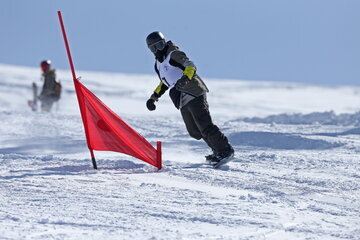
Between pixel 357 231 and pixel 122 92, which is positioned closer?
pixel 357 231

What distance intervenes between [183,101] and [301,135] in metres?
3.34

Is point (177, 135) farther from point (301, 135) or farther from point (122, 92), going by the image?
point (122, 92)

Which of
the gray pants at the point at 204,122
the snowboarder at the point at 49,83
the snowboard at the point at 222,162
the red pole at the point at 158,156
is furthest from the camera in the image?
the snowboarder at the point at 49,83

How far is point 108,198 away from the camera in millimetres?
4355

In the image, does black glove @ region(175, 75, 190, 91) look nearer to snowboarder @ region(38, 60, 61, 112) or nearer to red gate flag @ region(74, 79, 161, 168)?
red gate flag @ region(74, 79, 161, 168)

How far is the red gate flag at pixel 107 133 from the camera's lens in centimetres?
582

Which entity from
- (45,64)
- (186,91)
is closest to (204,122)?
(186,91)

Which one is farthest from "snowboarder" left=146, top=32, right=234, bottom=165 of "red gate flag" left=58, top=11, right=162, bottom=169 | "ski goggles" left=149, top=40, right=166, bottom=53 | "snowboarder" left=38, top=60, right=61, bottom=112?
"snowboarder" left=38, top=60, right=61, bottom=112

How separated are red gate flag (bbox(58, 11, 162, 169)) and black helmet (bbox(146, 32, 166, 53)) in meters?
0.74

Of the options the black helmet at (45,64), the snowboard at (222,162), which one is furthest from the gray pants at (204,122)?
the black helmet at (45,64)

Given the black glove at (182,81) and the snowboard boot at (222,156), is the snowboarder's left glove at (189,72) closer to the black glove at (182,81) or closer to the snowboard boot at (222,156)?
the black glove at (182,81)

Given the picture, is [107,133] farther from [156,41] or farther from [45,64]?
[45,64]

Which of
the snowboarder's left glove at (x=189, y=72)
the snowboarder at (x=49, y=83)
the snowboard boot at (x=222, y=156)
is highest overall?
the snowboarder at (x=49, y=83)

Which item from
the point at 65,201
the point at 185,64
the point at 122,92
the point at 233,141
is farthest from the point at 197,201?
the point at 122,92
